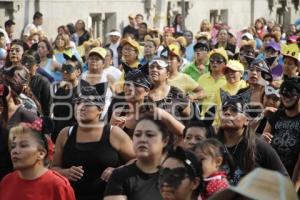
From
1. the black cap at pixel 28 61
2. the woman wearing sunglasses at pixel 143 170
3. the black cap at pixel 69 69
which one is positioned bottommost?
the woman wearing sunglasses at pixel 143 170

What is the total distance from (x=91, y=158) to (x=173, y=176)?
2.20 m

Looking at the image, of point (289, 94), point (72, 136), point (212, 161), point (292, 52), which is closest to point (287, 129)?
point (289, 94)

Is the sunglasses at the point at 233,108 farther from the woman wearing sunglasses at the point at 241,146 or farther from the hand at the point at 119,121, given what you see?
the hand at the point at 119,121

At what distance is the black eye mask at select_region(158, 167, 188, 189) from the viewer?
4879 millimetres

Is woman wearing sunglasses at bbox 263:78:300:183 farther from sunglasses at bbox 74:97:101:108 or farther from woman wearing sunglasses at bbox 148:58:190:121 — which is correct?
sunglasses at bbox 74:97:101:108

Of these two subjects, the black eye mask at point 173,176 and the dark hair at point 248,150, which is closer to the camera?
the black eye mask at point 173,176

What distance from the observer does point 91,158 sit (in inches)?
276

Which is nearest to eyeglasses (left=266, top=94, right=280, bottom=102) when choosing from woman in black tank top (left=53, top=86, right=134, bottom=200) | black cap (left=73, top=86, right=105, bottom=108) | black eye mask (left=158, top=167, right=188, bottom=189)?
black cap (left=73, top=86, right=105, bottom=108)

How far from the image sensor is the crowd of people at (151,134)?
5254 mm

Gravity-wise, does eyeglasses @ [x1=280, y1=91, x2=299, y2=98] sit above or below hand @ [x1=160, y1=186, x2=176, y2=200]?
above

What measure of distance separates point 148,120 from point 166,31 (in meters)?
13.5

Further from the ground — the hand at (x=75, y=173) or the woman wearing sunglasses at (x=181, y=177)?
the woman wearing sunglasses at (x=181, y=177)

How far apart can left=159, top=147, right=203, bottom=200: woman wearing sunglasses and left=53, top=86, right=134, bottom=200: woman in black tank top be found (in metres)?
1.96

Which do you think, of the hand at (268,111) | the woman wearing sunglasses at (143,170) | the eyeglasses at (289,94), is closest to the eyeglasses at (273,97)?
the hand at (268,111)
